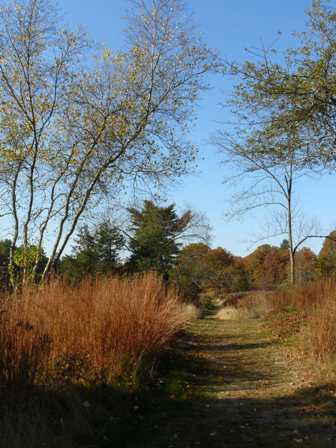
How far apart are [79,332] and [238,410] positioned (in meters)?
2.16

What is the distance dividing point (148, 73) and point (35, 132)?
11.1 feet

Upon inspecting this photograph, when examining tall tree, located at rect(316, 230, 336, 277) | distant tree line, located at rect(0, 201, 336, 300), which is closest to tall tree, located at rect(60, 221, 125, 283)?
distant tree line, located at rect(0, 201, 336, 300)

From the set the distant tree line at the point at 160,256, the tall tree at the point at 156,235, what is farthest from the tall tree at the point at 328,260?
the tall tree at the point at 156,235

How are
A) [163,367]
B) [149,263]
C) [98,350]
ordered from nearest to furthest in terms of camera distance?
[98,350] < [163,367] < [149,263]

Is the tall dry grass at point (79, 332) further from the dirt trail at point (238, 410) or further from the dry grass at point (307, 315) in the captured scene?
the dry grass at point (307, 315)

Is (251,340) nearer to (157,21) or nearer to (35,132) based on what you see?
(35,132)

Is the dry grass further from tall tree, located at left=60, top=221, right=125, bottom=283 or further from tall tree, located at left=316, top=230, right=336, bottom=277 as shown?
tall tree, located at left=60, top=221, right=125, bottom=283

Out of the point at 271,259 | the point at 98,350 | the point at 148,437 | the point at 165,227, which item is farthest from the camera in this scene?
the point at 271,259

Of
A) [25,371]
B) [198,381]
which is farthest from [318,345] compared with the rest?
[25,371]

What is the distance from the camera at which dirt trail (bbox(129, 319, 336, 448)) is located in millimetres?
4328

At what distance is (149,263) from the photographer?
30.3 m

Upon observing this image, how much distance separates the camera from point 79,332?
5.88 metres

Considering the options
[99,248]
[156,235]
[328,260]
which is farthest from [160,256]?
[328,260]

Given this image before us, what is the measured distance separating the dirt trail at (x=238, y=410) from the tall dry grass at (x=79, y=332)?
71 cm
